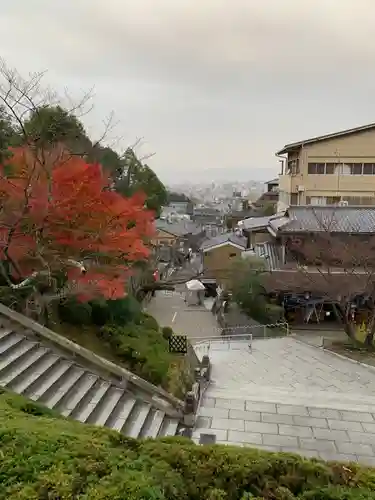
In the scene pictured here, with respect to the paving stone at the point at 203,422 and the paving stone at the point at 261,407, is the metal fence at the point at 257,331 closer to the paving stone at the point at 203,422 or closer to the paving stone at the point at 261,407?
the paving stone at the point at 261,407

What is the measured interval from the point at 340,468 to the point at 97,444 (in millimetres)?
2369

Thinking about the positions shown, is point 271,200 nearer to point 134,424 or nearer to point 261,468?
point 134,424

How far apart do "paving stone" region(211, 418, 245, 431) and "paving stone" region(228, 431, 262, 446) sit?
22 cm

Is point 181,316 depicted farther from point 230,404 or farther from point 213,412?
point 213,412

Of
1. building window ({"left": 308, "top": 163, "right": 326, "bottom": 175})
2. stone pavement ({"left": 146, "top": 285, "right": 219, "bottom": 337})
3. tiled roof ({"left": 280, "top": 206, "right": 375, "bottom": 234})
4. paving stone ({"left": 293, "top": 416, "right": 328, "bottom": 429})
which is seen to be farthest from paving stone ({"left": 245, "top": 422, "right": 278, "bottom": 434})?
building window ({"left": 308, "top": 163, "right": 326, "bottom": 175})

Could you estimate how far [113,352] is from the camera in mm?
12602

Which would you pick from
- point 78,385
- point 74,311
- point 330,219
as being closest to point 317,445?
point 78,385

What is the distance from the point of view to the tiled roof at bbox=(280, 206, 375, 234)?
25.3 metres

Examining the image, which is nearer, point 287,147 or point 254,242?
point 254,242

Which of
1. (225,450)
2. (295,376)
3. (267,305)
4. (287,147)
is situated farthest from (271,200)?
(225,450)

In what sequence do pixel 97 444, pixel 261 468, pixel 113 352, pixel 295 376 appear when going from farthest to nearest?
1. pixel 295 376
2. pixel 113 352
3. pixel 97 444
4. pixel 261 468

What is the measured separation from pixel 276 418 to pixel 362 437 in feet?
6.05

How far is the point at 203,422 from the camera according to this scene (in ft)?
32.7

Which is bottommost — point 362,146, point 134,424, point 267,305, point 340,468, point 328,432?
point 267,305
